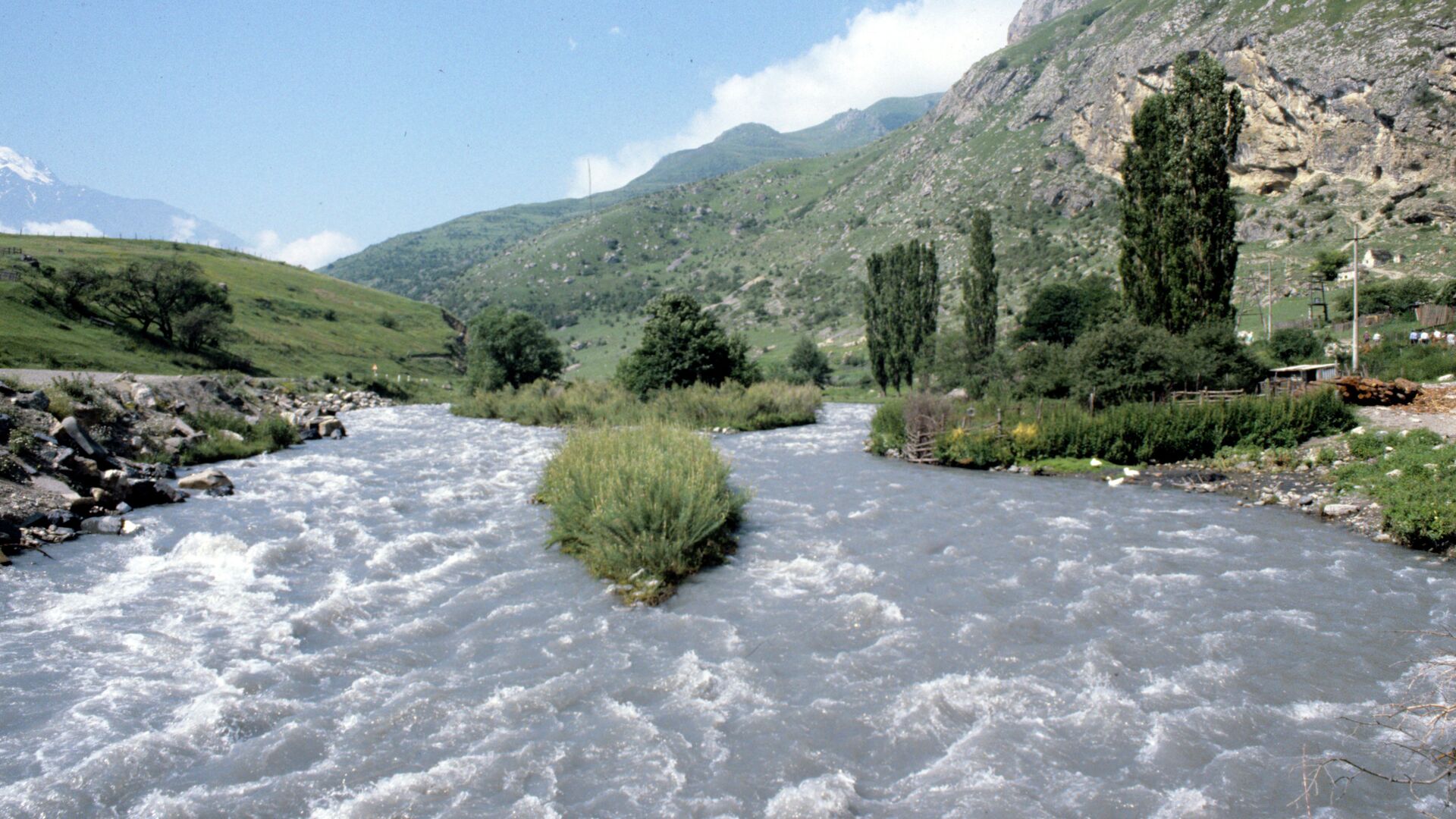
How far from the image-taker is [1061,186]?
97.6m

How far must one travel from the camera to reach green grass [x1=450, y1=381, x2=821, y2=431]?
124ft

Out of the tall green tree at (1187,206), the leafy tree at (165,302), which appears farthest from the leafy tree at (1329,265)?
the leafy tree at (165,302)

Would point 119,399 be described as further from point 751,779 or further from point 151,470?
point 751,779

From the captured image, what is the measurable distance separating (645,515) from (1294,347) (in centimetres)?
4005

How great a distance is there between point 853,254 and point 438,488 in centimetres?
10620

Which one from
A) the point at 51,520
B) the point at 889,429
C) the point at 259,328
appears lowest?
the point at 889,429

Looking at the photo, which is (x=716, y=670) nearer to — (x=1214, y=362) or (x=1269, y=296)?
(x=1214, y=362)

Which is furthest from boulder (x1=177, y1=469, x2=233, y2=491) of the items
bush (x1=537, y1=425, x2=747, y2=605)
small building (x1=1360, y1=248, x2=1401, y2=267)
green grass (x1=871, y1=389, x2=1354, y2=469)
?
small building (x1=1360, y1=248, x2=1401, y2=267)

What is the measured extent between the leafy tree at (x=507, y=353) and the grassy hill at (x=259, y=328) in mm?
15125

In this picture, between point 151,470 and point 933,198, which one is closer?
point 151,470

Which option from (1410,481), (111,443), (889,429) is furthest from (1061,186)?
(111,443)

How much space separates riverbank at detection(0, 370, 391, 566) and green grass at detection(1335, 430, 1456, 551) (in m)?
22.8

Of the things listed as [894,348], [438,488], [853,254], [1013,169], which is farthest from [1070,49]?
[438,488]

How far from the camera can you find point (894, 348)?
54.9 metres
